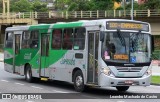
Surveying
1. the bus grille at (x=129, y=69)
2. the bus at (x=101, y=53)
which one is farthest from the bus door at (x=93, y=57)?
the bus grille at (x=129, y=69)

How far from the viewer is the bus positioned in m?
18.2

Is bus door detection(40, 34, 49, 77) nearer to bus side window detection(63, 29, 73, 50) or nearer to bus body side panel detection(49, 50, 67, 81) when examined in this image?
bus body side panel detection(49, 50, 67, 81)

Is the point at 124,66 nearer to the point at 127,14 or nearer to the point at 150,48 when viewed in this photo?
the point at 150,48

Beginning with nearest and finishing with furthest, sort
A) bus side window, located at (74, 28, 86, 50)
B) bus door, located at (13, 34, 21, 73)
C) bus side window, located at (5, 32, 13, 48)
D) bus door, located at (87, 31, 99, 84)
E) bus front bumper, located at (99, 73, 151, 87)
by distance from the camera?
bus front bumper, located at (99, 73, 151, 87) < bus door, located at (87, 31, 99, 84) < bus side window, located at (74, 28, 86, 50) < bus door, located at (13, 34, 21, 73) < bus side window, located at (5, 32, 13, 48)

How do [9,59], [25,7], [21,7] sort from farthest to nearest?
[25,7], [21,7], [9,59]

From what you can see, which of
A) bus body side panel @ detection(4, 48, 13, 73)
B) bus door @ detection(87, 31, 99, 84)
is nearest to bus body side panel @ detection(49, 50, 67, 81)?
bus door @ detection(87, 31, 99, 84)

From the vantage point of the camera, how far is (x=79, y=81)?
19.5 metres

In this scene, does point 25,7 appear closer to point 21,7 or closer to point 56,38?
point 21,7

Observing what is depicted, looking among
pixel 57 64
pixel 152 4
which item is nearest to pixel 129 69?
pixel 57 64

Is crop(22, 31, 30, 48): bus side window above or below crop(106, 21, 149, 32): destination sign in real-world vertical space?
below

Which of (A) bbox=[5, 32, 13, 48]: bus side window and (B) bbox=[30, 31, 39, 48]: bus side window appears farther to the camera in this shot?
(A) bbox=[5, 32, 13, 48]: bus side window

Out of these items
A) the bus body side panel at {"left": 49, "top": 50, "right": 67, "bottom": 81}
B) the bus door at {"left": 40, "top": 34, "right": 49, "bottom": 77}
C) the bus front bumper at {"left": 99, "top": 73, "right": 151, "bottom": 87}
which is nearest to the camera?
the bus front bumper at {"left": 99, "top": 73, "right": 151, "bottom": 87}

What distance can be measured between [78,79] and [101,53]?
1994 mm

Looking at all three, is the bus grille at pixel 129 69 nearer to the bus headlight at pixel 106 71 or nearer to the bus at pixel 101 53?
the bus at pixel 101 53
